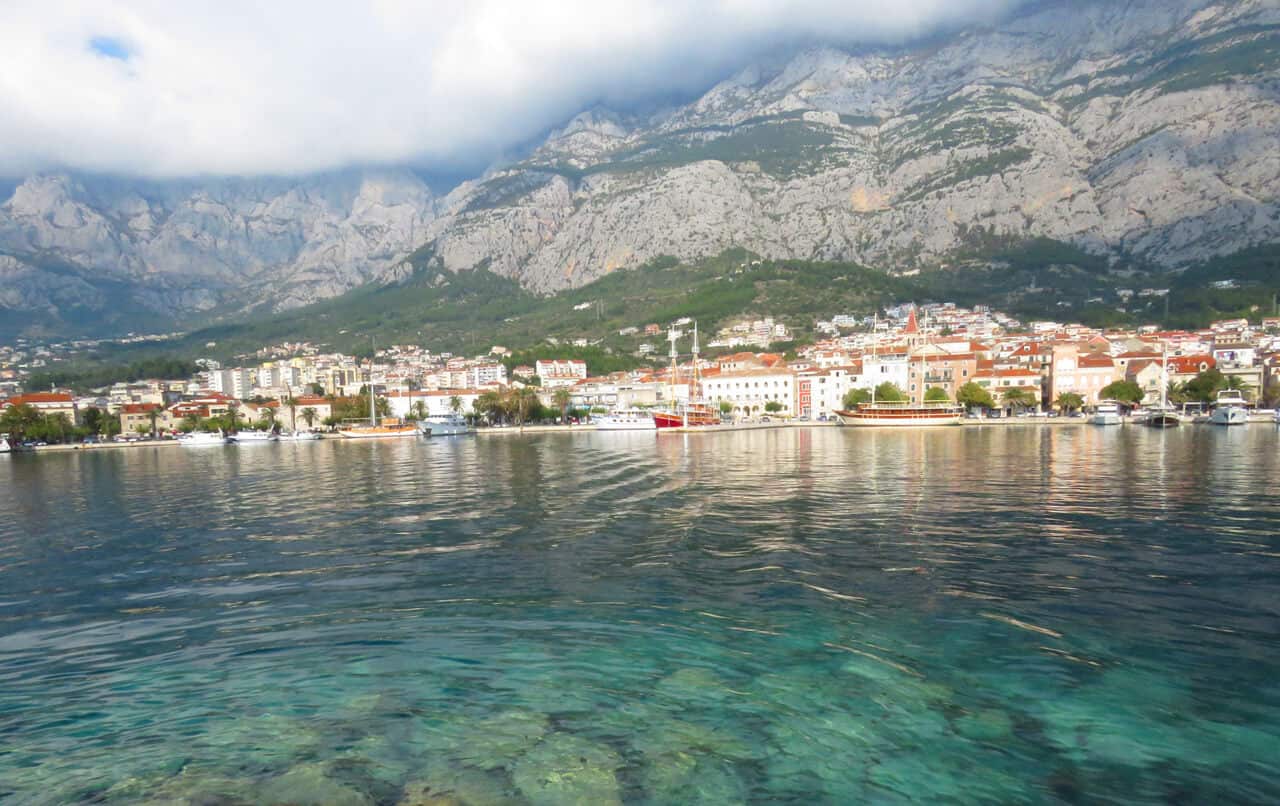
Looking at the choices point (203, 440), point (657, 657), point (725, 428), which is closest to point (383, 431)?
point (203, 440)

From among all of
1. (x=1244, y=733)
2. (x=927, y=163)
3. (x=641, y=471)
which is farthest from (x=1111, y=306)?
(x=1244, y=733)

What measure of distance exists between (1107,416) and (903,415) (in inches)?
689

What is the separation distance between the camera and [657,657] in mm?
7801

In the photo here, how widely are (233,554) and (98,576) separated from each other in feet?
7.22

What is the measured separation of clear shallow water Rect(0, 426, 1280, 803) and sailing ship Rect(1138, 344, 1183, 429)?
51728mm

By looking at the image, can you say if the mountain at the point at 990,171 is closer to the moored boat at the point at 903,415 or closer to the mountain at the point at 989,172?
the mountain at the point at 989,172

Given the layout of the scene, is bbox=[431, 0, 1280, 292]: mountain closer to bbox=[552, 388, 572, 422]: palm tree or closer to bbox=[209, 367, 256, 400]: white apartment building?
bbox=[209, 367, 256, 400]: white apartment building

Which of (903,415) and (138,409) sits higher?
(138,409)

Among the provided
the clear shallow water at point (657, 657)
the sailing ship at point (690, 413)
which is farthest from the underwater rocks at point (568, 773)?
the sailing ship at point (690, 413)

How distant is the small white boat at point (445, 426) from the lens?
76.5 metres

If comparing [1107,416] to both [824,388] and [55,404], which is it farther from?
[55,404]

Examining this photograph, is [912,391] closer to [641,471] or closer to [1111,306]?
[1111,306]

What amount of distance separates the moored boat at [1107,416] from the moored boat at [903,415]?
11.6 metres

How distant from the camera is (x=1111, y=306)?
115m
